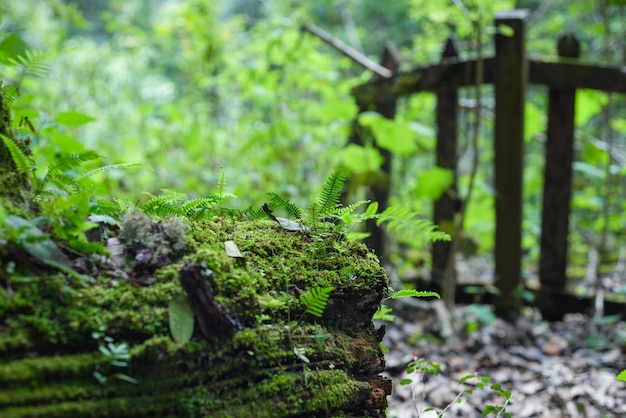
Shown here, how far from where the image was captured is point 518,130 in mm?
4156

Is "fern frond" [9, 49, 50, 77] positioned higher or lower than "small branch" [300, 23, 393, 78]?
lower

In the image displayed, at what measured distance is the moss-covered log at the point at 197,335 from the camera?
3.79 feet

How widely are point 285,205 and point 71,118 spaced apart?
4.36 feet

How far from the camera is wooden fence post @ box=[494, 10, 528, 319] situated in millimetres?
4109

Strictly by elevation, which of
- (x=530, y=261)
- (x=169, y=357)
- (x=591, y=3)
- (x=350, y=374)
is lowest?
(x=530, y=261)

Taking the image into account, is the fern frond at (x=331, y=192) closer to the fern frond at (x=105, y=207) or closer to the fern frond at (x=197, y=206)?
the fern frond at (x=197, y=206)

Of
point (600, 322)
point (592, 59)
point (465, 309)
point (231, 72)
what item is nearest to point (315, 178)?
point (231, 72)

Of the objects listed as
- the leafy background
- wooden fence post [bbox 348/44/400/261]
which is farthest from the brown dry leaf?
wooden fence post [bbox 348/44/400/261]

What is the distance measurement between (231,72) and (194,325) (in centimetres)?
602

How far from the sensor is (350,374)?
4.79ft

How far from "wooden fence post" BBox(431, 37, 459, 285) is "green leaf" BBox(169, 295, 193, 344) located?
3.42 m

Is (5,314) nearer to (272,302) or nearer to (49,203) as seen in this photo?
Answer: (49,203)

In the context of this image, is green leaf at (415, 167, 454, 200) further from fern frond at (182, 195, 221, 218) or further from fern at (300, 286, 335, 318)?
fern at (300, 286, 335, 318)

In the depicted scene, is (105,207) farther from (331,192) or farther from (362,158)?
(362,158)
